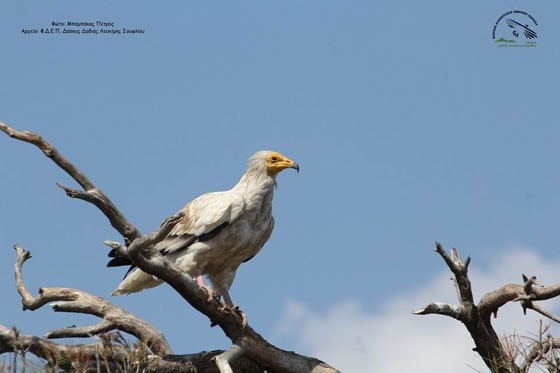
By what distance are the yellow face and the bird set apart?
54 mm

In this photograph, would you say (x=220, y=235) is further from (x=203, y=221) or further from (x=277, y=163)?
(x=277, y=163)

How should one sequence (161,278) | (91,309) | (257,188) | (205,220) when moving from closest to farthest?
1. (161,278)
2. (91,309)
3. (205,220)
4. (257,188)

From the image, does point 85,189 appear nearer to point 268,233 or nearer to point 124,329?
point 124,329

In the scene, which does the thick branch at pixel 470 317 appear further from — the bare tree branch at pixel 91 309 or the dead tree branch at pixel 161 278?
the bare tree branch at pixel 91 309

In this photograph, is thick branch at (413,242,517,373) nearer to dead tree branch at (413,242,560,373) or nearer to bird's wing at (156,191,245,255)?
dead tree branch at (413,242,560,373)

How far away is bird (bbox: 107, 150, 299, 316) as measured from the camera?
9.98 meters

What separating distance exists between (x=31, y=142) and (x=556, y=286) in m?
4.40

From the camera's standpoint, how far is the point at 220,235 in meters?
10.0

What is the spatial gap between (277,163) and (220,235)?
1169 millimetres

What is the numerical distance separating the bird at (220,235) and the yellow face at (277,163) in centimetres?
5

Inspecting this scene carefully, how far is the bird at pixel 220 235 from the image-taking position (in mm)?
9977

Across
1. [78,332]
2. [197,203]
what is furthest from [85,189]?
[197,203]

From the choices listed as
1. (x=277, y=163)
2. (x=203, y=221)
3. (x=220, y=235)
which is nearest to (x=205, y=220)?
(x=203, y=221)

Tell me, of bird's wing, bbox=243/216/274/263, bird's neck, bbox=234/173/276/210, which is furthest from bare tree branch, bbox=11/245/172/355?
bird's neck, bbox=234/173/276/210
